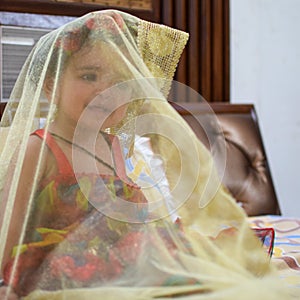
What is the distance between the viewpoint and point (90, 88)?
36.9 inches

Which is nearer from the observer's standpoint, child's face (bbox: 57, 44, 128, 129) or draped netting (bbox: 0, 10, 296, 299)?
draped netting (bbox: 0, 10, 296, 299)

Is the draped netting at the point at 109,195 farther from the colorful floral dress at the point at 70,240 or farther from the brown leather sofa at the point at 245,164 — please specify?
the brown leather sofa at the point at 245,164

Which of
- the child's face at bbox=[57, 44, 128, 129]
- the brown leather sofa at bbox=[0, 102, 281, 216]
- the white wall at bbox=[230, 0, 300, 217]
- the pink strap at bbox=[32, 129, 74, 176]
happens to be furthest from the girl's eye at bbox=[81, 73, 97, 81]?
the white wall at bbox=[230, 0, 300, 217]

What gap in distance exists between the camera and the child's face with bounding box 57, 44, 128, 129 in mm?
933

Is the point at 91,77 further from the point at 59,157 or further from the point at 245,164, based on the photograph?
the point at 245,164

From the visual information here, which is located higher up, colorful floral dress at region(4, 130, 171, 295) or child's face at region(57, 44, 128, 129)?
child's face at region(57, 44, 128, 129)

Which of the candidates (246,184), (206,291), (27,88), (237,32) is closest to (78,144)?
(27,88)

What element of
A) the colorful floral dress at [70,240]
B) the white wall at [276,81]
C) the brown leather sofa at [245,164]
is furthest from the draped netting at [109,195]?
the white wall at [276,81]

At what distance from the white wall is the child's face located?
2.11 meters

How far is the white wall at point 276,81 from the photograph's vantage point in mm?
3018

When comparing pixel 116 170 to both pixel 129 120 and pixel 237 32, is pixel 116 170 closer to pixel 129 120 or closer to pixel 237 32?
pixel 129 120

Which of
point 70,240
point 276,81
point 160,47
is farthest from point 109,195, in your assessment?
point 276,81

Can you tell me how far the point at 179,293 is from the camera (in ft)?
2.55

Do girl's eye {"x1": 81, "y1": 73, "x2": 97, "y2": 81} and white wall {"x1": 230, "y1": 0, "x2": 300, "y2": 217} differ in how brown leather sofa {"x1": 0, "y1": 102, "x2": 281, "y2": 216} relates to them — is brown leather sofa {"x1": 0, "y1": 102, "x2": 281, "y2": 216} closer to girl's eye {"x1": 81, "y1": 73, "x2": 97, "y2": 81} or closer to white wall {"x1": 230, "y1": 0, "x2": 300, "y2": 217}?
white wall {"x1": 230, "y1": 0, "x2": 300, "y2": 217}
